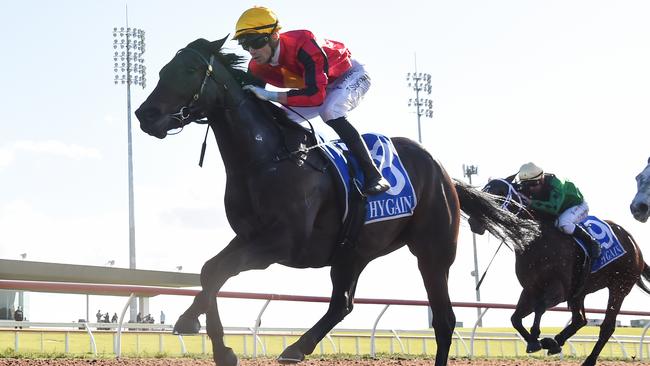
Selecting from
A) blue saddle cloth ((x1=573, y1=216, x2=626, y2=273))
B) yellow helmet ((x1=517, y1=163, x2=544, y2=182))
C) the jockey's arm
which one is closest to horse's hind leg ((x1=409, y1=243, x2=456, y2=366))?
yellow helmet ((x1=517, y1=163, x2=544, y2=182))

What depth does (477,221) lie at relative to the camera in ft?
25.3

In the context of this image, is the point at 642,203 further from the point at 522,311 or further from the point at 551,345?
the point at 522,311

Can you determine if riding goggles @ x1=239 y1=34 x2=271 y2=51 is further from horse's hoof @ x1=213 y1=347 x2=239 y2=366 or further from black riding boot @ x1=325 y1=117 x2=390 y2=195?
horse's hoof @ x1=213 y1=347 x2=239 y2=366

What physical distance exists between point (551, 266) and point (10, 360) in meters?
4.93

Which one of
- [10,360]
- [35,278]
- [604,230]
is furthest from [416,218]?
[35,278]

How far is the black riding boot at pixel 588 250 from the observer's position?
10.1 metres

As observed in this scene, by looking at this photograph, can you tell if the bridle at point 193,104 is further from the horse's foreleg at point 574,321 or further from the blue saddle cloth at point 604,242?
the blue saddle cloth at point 604,242

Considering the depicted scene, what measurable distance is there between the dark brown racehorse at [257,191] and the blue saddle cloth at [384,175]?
7 centimetres

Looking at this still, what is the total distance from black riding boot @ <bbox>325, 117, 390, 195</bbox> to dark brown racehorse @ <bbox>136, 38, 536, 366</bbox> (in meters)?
0.22

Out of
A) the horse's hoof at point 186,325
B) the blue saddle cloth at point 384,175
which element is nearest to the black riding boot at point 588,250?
the blue saddle cloth at point 384,175

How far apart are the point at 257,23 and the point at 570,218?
17.3ft

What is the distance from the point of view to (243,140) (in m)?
5.61

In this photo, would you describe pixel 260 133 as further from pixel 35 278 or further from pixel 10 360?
pixel 35 278

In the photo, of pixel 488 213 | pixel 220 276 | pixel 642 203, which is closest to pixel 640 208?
pixel 642 203
